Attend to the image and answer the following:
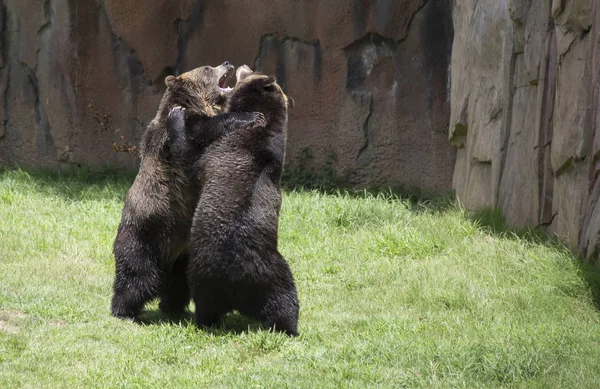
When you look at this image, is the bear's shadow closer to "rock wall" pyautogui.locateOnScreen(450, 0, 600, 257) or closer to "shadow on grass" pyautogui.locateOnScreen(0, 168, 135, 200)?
"rock wall" pyautogui.locateOnScreen(450, 0, 600, 257)

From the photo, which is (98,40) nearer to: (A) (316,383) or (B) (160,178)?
(B) (160,178)

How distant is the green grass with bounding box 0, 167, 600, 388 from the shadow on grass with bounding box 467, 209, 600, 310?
0.06ft

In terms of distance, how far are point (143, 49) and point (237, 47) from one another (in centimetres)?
131

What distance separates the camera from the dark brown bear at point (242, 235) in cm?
587

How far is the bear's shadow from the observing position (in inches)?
239

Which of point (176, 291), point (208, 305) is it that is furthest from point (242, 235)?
point (176, 291)

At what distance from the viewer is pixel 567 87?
7.53m

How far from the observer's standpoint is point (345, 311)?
6.93m

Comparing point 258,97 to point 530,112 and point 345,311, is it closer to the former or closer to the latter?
point 345,311

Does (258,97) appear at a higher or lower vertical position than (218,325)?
higher

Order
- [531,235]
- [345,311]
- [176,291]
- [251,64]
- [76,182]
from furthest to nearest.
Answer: [251,64] < [76,182] < [531,235] < [345,311] < [176,291]

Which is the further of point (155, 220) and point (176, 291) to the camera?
point (176, 291)

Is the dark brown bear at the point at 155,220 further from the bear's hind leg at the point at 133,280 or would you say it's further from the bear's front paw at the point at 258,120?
the bear's front paw at the point at 258,120

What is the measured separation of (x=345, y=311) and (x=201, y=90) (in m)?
2.01
